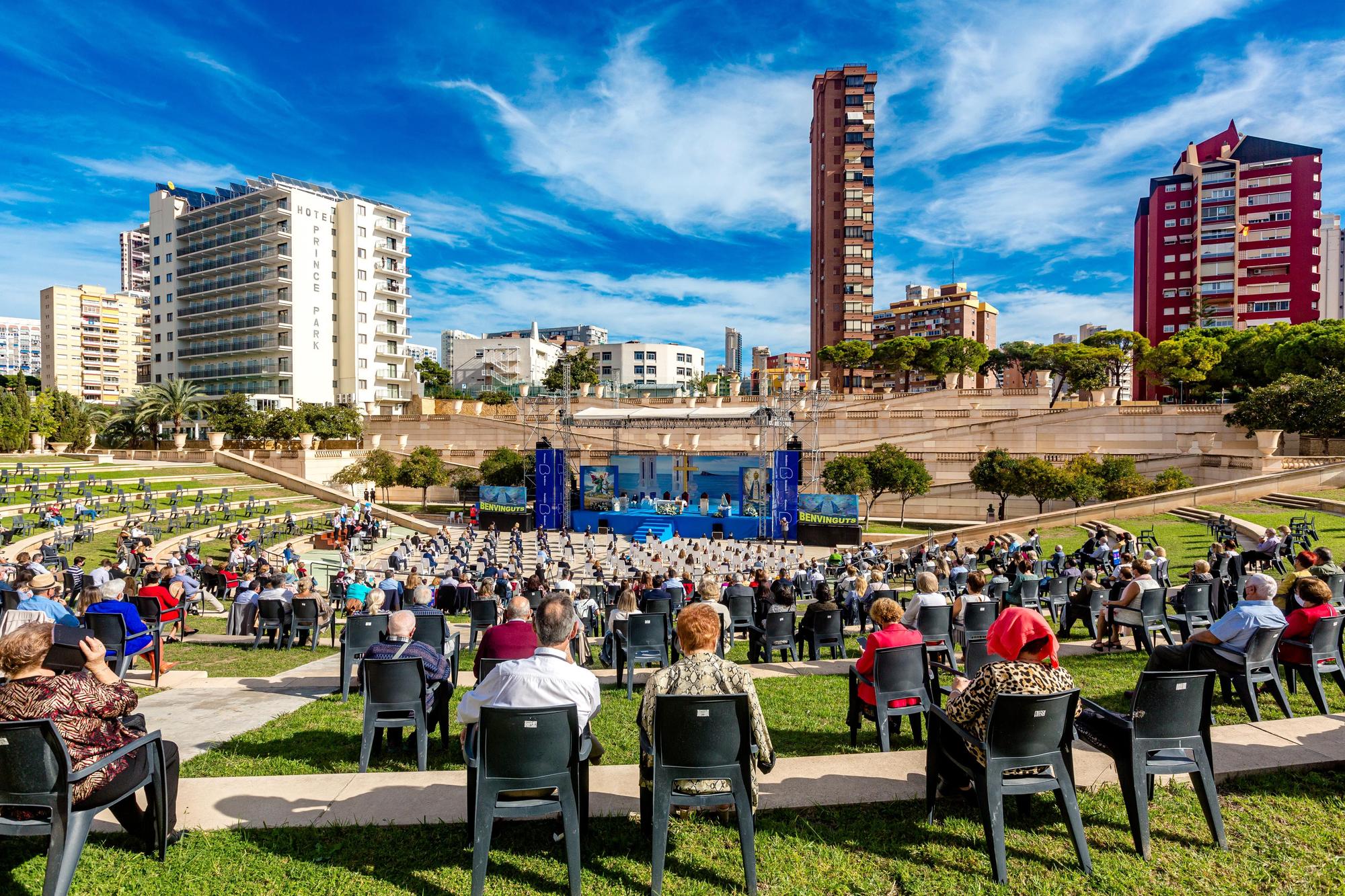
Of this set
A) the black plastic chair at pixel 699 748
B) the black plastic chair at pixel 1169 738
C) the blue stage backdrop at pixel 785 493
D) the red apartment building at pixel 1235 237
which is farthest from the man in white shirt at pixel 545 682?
the red apartment building at pixel 1235 237

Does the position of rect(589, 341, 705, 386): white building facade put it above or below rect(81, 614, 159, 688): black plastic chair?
above

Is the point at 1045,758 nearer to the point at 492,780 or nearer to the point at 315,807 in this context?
the point at 492,780

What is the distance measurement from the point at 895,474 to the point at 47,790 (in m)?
33.3

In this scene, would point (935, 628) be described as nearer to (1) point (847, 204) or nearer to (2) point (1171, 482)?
(2) point (1171, 482)

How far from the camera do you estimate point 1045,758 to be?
365cm

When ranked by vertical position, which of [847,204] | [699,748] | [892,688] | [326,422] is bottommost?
[892,688]

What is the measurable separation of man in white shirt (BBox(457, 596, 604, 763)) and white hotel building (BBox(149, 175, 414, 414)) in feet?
209

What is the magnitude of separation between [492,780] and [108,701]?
1.97m

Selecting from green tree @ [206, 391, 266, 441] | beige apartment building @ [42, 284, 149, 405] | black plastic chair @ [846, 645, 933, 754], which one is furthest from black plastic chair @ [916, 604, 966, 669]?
beige apartment building @ [42, 284, 149, 405]

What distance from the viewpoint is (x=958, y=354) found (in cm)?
5672

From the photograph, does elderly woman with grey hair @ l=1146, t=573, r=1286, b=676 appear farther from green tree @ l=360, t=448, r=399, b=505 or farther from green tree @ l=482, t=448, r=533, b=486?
green tree @ l=360, t=448, r=399, b=505

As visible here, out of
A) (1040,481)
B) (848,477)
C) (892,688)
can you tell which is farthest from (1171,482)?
(892,688)

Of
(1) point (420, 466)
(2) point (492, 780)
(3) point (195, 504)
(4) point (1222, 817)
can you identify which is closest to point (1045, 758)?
(4) point (1222, 817)

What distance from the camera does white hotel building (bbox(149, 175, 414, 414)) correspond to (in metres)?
65.8
